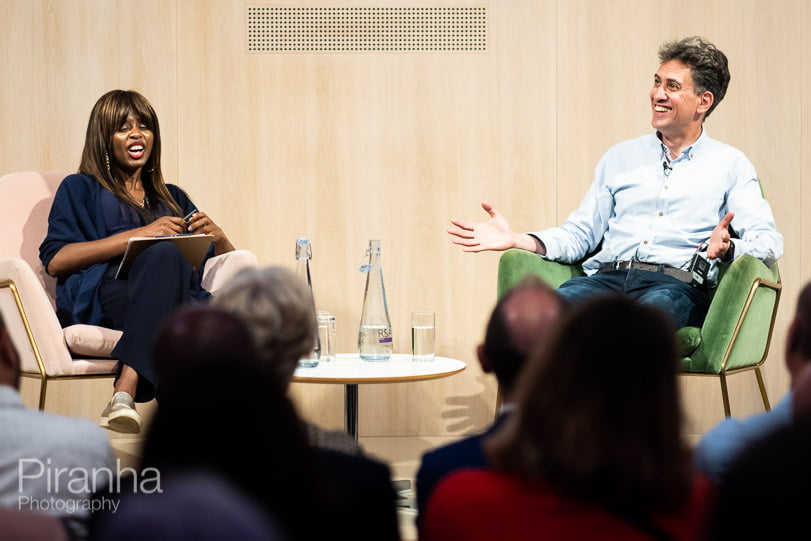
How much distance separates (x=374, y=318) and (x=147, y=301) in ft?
2.46

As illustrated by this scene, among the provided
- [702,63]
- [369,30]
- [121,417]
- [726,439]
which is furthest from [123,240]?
[726,439]

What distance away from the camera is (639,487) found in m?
0.97

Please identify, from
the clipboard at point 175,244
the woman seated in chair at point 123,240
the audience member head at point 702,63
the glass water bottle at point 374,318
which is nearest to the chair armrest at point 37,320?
the woman seated in chair at point 123,240

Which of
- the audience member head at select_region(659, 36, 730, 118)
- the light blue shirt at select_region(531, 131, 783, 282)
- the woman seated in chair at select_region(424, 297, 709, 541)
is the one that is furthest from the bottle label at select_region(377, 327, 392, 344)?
the woman seated in chair at select_region(424, 297, 709, 541)

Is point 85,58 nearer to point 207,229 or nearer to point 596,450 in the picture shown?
point 207,229

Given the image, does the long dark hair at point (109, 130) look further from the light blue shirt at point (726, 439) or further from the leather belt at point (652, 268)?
the light blue shirt at point (726, 439)

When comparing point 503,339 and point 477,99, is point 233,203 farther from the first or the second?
point 503,339

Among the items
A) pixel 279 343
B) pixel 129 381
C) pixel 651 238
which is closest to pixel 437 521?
pixel 279 343

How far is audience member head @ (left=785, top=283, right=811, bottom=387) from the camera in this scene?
1.33 m

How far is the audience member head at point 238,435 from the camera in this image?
84 centimetres

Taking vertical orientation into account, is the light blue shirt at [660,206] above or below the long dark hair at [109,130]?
below

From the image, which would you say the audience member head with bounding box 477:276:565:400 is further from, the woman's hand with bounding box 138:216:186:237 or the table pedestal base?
the woman's hand with bounding box 138:216:186:237

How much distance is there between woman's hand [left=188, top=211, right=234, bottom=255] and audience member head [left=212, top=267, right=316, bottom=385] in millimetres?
2157

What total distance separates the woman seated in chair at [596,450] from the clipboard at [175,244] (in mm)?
2306
